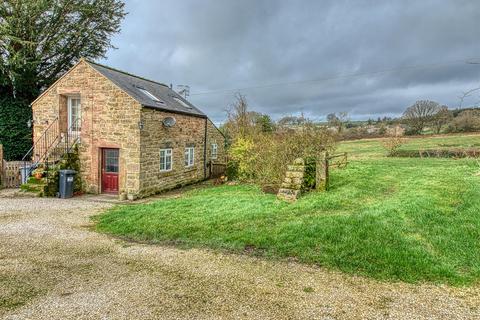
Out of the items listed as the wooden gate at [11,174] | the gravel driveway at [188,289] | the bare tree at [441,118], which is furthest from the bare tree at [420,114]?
the wooden gate at [11,174]

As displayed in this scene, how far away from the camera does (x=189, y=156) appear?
1830 cm

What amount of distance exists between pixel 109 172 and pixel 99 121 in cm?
245

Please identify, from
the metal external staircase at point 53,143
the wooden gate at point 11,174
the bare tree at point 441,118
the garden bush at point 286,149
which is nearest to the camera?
the garden bush at point 286,149

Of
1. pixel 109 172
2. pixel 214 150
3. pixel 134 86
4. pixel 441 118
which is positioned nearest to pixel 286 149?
pixel 109 172

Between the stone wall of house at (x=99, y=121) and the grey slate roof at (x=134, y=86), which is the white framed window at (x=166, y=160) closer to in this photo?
the stone wall of house at (x=99, y=121)

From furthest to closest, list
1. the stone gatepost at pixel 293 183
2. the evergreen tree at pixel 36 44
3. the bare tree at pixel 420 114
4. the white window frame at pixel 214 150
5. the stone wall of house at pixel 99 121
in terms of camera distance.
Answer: the bare tree at pixel 420 114 < the white window frame at pixel 214 150 < the evergreen tree at pixel 36 44 < the stone wall of house at pixel 99 121 < the stone gatepost at pixel 293 183

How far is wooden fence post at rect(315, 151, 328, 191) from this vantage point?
1151 cm

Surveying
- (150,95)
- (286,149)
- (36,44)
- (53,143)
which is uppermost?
(36,44)

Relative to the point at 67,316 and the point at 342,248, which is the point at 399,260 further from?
the point at 67,316

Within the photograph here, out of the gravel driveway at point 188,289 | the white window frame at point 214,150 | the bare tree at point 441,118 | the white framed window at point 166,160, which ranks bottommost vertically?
the gravel driveway at point 188,289

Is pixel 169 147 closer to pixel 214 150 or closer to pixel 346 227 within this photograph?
pixel 214 150

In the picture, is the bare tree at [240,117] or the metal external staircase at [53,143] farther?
the bare tree at [240,117]

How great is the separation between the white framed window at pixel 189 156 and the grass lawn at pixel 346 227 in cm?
671

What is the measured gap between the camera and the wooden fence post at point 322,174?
37.8 ft
